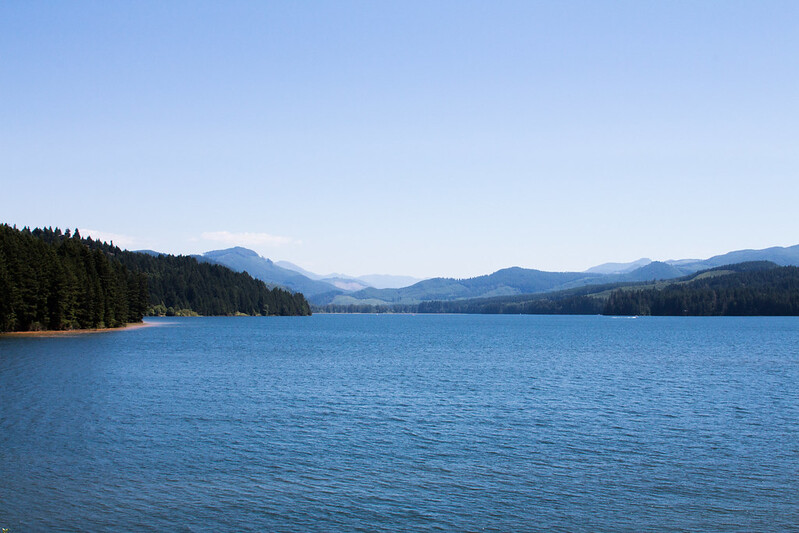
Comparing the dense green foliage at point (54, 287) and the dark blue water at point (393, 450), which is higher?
the dense green foliage at point (54, 287)

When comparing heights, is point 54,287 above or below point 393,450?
above

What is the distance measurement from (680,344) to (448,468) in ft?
338

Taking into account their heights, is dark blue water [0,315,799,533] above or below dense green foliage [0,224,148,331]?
below

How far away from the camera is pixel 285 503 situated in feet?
80.4

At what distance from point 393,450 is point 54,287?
98541 millimetres

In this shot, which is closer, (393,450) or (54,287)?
(393,450)

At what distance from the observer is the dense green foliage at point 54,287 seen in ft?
336

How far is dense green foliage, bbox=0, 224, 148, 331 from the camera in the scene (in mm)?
102562

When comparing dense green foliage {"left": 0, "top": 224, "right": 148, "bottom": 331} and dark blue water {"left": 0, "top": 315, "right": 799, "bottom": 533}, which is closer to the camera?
dark blue water {"left": 0, "top": 315, "right": 799, "bottom": 533}

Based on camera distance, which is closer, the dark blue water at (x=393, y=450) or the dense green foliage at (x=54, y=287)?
the dark blue water at (x=393, y=450)

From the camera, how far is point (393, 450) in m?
32.8

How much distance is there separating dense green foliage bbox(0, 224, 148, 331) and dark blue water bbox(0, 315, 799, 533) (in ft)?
141

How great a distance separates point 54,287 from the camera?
111 metres

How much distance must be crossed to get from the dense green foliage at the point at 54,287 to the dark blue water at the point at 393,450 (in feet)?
141
